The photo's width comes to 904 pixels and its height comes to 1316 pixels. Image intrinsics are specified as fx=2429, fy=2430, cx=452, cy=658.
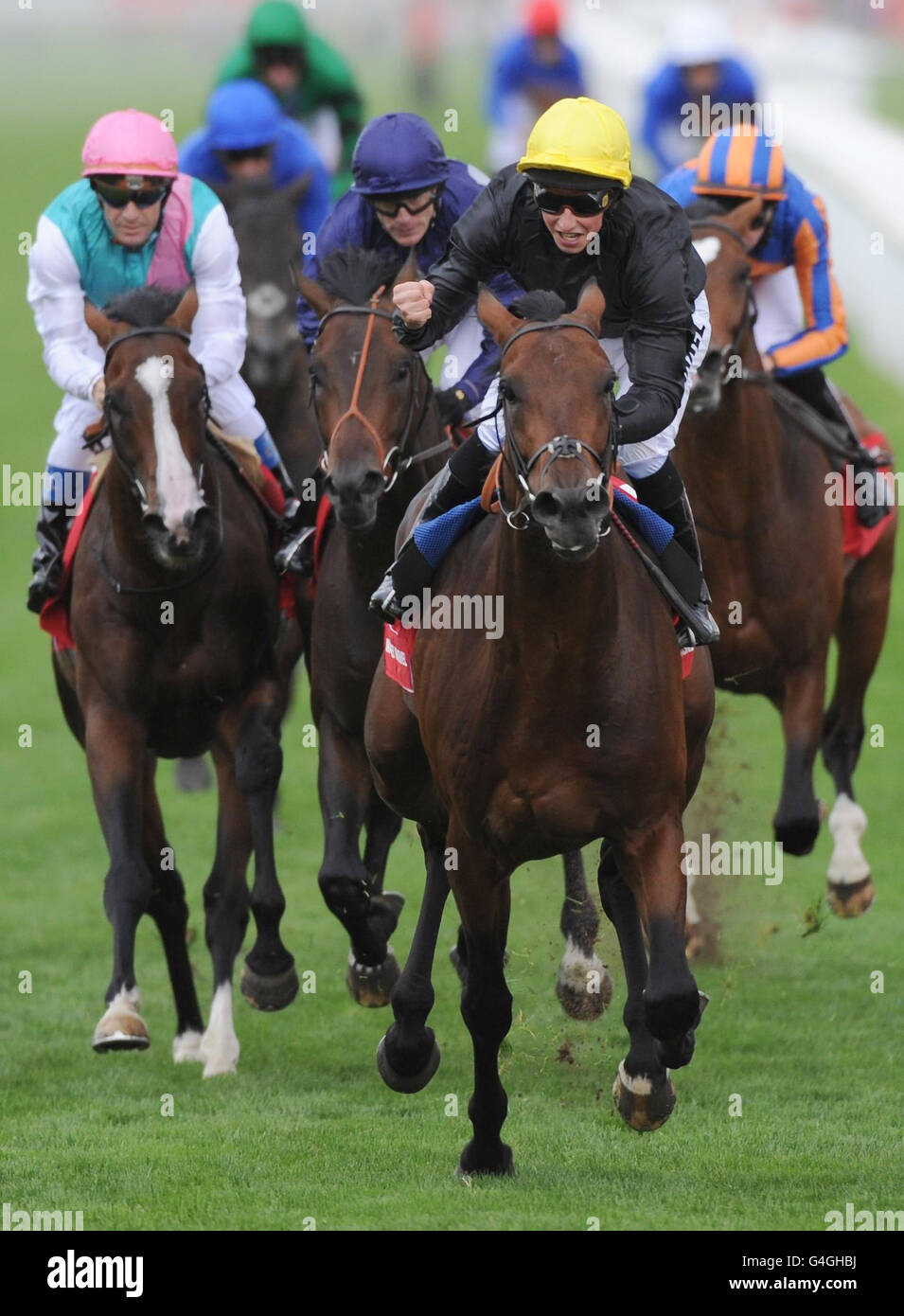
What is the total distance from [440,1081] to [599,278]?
95.7 inches

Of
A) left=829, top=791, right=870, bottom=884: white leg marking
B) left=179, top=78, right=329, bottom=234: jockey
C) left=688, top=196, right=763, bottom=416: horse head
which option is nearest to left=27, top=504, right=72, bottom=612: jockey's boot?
left=688, top=196, right=763, bottom=416: horse head

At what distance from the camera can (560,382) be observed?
493cm

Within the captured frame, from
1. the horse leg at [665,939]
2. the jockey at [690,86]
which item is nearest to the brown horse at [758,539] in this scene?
the horse leg at [665,939]

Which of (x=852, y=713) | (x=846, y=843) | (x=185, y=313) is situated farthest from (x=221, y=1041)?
(x=852, y=713)

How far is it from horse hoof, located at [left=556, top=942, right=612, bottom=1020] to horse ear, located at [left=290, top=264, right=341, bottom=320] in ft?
6.72

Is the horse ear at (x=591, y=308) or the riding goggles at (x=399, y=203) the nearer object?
the horse ear at (x=591, y=308)

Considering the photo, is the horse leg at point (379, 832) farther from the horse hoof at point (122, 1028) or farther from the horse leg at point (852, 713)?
the horse leg at point (852, 713)

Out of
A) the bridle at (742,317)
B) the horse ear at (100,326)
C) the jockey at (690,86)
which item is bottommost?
the horse ear at (100,326)

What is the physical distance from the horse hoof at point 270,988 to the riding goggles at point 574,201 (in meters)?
2.77

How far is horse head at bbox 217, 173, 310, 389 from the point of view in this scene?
372 inches

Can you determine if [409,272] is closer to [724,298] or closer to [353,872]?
[724,298]

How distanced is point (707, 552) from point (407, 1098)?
2.03 meters

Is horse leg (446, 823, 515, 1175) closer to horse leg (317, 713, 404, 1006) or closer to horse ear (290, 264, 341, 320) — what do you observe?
horse leg (317, 713, 404, 1006)

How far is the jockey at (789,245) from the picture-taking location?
8.03 metres
